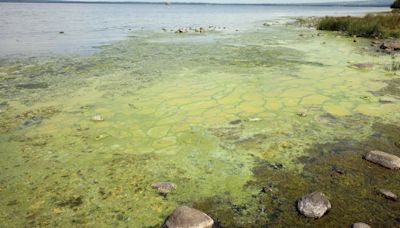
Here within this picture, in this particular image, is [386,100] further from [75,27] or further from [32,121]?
[75,27]

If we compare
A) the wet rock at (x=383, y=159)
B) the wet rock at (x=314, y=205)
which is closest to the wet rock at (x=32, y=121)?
the wet rock at (x=314, y=205)

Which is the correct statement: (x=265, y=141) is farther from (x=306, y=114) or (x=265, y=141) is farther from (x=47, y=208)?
(x=47, y=208)

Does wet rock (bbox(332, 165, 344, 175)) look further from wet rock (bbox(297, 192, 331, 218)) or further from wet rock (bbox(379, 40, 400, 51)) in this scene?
wet rock (bbox(379, 40, 400, 51))

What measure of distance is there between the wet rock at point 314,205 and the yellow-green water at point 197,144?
0.08 meters

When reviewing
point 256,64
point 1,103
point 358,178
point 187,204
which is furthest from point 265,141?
point 256,64

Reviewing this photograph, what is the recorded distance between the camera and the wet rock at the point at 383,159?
4590mm

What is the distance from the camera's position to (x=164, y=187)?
4180 millimetres

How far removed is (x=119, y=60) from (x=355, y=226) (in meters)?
11.2

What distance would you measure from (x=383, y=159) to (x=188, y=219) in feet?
9.74

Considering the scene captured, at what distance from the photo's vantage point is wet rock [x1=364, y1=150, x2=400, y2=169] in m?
4.59

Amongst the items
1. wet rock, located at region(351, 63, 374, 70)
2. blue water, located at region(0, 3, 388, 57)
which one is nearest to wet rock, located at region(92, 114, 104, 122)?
wet rock, located at region(351, 63, 374, 70)

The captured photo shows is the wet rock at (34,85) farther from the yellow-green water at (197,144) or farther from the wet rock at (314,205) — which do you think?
the wet rock at (314,205)

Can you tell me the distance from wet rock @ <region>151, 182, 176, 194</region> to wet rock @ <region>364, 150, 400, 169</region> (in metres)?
2.78

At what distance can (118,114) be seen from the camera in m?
6.84
